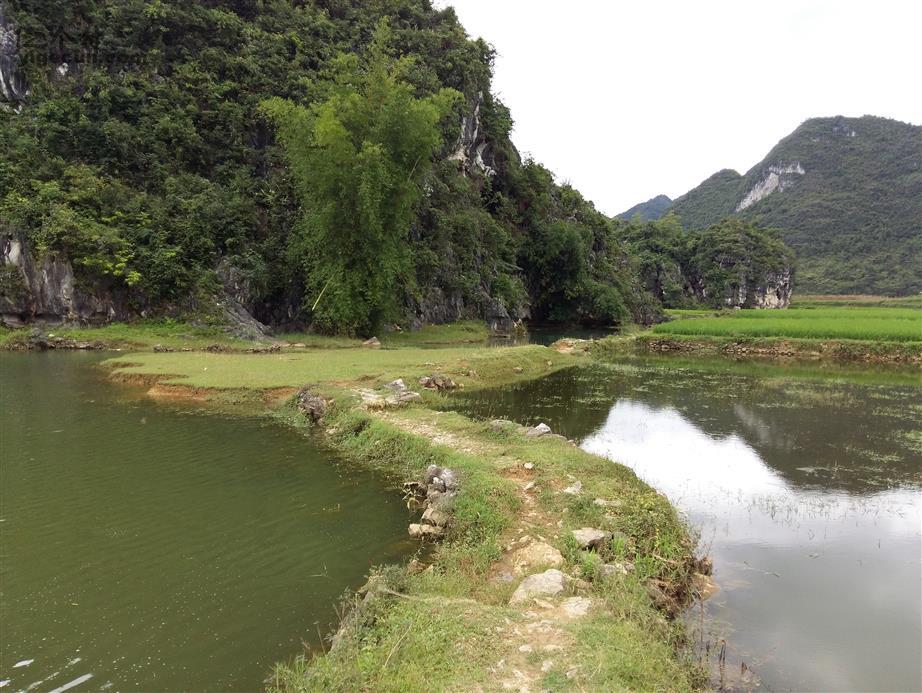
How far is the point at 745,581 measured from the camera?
21.7 feet

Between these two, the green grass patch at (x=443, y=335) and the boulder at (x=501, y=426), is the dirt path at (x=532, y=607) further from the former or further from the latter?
the green grass patch at (x=443, y=335)

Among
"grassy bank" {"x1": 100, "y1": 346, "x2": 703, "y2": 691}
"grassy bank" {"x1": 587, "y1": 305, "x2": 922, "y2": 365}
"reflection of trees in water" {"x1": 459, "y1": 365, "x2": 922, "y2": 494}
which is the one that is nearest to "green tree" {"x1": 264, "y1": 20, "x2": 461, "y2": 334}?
"reflection of trees in water" {"x1": 459, "y1": 365, "x2": 922, "y2": 494}

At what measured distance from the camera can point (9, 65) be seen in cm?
3712

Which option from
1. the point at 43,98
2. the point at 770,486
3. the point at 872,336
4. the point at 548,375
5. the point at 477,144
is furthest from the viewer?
the point at 477,144

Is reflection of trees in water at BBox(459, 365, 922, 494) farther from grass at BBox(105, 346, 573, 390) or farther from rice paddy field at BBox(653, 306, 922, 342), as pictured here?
rice paddy field at BBox(653, 306, 922, 342)

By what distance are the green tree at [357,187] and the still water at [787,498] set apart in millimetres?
13444

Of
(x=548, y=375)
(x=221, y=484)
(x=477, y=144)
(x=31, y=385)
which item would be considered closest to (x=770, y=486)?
(x=221, y=484)

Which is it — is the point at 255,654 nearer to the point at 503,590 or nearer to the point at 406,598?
the point at 406,598

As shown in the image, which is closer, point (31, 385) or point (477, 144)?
point (31, 385)

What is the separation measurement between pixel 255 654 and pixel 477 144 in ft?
161

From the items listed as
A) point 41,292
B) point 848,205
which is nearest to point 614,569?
point 41,292

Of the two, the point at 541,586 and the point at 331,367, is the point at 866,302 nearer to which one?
the point at 331,367

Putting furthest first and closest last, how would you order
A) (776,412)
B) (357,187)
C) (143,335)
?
(143,335), (357,187), (776,412)

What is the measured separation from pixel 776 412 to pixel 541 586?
1370cm
